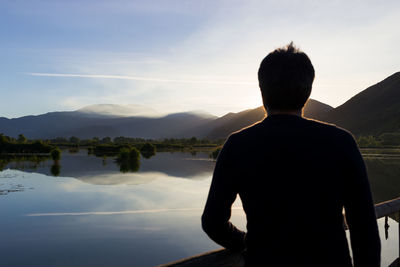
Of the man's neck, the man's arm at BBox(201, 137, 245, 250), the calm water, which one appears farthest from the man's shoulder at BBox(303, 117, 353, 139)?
the calm water

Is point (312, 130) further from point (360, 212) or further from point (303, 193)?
point (360, 212)

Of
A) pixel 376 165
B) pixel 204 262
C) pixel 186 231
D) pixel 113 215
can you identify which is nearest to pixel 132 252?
pixel 186 231

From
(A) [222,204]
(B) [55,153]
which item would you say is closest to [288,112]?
(A) [222,204]

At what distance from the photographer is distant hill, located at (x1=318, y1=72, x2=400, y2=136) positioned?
142m

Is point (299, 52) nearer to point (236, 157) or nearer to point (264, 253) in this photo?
point (236, 157)

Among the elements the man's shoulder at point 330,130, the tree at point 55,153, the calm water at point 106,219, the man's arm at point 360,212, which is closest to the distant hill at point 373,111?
the calm water at point 106,219

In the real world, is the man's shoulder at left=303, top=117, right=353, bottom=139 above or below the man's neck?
below

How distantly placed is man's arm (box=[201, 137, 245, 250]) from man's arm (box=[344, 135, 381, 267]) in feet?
1.85

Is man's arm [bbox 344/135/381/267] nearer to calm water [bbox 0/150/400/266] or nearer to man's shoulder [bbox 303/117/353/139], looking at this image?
man's shoulder [bbox 303/117/353/139]

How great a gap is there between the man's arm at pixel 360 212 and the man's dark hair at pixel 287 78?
0.34 meters

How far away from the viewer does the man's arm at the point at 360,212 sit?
1587mm

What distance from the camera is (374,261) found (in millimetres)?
1656

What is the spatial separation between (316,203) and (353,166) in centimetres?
25

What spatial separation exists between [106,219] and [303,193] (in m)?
26.1
